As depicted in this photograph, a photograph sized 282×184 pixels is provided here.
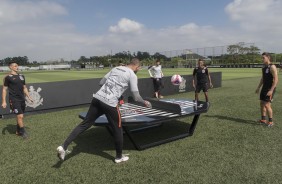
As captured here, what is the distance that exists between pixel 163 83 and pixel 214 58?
66395mm

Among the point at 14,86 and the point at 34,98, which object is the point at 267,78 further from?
the point at 34,98

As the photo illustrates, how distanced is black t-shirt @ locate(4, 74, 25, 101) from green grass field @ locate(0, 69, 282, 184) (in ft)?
3.49

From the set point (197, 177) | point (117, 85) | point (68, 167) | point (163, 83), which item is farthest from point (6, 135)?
point (163, 83)

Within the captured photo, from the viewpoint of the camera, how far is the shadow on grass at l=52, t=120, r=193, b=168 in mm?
5578

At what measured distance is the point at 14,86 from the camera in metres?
6.65

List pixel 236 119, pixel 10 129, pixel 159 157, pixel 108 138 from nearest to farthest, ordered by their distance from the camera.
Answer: pixel 159 157 < pixel 108 138 < pixel 10 129 < pixel 236 119

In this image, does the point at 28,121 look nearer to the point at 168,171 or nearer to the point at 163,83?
the point at 168,171

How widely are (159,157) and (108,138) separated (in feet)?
5.94

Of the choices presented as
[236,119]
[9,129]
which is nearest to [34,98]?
[9,129]


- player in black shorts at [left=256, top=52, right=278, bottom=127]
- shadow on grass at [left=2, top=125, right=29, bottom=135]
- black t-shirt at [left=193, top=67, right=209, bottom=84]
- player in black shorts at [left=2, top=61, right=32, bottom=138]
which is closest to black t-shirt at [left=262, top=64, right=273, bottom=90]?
player in black shorts at [left=256, top=52, right=278, bottom=127]

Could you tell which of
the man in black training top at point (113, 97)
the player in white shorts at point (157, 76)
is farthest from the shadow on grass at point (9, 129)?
the player in white shorts at point (157, 76)

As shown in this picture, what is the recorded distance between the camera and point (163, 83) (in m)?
14.5

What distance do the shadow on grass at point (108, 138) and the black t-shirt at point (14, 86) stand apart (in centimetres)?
188

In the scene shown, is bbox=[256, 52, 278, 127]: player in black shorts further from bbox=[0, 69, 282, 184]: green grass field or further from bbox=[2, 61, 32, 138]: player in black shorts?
bbox=[2, 61, 32, 138]: player in black shorts
